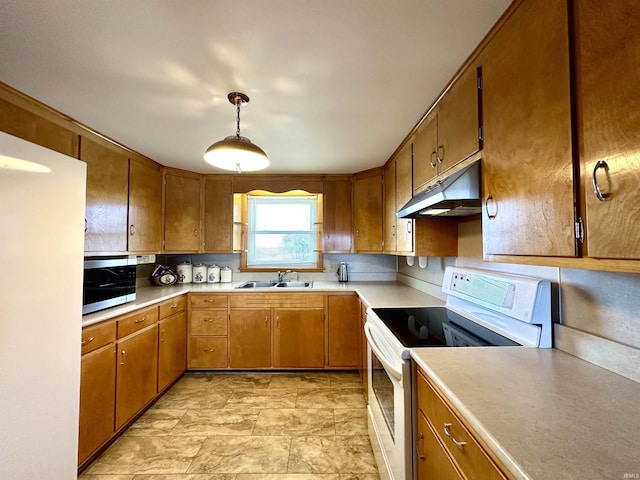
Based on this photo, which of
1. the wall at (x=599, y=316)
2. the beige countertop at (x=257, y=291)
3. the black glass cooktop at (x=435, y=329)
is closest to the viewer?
the wall at (x=599, y=316)

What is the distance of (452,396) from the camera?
2.72 feet

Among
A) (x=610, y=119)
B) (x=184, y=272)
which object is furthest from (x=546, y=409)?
(x=184, y=272)

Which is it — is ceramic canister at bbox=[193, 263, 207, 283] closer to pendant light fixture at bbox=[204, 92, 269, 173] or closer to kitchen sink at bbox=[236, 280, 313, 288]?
kitchen sink at bbox=[236, 280, 313, 288]

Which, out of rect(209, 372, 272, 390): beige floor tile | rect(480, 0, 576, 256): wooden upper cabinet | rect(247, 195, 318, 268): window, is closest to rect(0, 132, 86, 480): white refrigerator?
rect(209, 372, 272, 390): beige floor tile

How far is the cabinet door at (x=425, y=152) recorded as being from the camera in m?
1.70

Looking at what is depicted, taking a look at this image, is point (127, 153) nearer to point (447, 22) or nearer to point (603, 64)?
point (447, 22)

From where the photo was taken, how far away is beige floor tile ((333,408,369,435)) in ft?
6.67

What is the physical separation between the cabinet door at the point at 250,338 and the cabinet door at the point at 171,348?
460 millimetres

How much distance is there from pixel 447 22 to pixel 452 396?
Result: 1.33 meters

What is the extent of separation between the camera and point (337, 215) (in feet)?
10.7

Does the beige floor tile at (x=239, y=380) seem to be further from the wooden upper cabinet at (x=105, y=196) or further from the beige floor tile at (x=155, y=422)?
the wooden upper cabinet at (x=105, y=196)

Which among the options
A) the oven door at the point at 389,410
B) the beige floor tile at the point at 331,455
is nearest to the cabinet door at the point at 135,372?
the beige floor tile at the point at 331,455

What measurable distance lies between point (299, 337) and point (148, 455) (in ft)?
4.86

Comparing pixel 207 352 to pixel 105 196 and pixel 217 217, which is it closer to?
pixel 217 217
